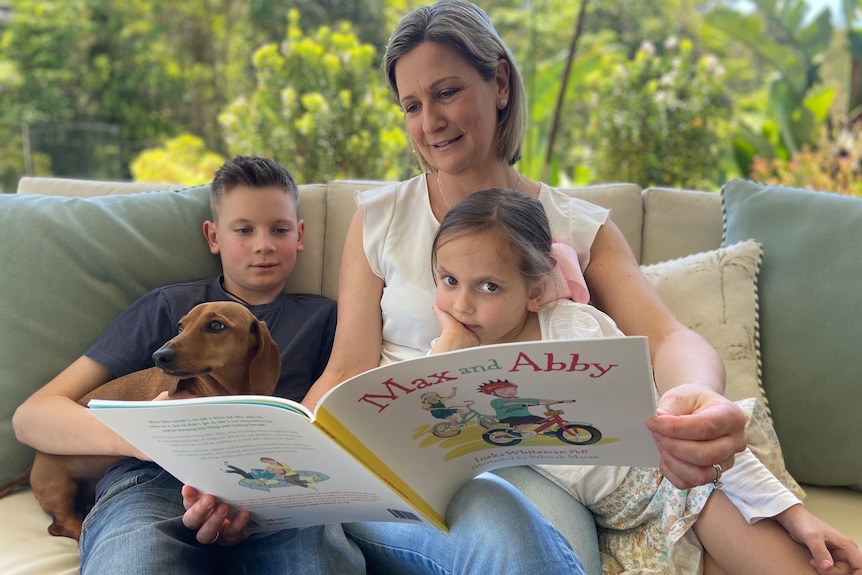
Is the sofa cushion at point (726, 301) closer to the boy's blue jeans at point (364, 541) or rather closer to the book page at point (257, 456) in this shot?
the boy's blue jeans at point (364, 541)

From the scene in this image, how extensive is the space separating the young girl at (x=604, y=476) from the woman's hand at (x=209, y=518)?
0.39 metres

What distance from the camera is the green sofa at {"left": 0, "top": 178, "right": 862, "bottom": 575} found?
1489 mm

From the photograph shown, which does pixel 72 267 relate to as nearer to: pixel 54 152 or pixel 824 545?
pixel 824 545

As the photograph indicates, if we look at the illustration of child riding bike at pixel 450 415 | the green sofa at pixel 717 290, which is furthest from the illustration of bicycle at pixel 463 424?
the green sofa at pixel 717 290

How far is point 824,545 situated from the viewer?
1084 millimetres

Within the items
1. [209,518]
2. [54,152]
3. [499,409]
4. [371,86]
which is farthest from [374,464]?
[54,152]

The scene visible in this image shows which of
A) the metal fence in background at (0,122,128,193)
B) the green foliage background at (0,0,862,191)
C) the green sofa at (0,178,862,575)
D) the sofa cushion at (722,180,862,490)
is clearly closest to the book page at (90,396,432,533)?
the green sofa at (0,178,862,575)

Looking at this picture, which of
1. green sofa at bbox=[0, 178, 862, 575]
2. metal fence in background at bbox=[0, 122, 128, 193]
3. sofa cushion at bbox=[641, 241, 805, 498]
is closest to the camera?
green sofa at bbox=[0, 178, 862, 575]

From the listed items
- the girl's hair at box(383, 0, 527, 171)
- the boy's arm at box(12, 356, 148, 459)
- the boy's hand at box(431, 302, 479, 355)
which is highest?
the girl's hair at box(383, 0, 527, 171)

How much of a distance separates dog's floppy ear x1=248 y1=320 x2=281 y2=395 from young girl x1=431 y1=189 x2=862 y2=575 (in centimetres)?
29

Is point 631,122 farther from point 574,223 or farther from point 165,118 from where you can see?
point 165,118

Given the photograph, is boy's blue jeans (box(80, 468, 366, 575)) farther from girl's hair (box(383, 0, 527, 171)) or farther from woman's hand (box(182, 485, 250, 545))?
girl's hair (box(383, 0, 527, 171))

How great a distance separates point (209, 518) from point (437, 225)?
2.20ft

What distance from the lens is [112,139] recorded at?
6410 mm
